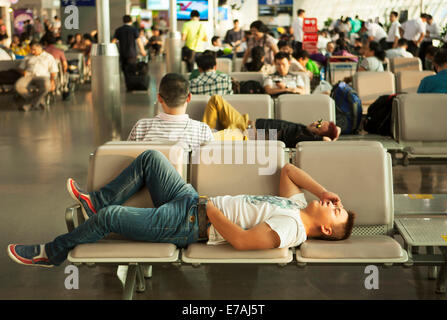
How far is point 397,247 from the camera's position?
129 inches

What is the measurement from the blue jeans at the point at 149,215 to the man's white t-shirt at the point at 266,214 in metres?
0.14

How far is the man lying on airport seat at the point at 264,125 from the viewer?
5465 millimetres

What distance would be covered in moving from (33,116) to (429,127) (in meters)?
7.92

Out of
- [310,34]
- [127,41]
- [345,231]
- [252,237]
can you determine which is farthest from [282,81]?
[127,41]

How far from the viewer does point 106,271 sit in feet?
14.0

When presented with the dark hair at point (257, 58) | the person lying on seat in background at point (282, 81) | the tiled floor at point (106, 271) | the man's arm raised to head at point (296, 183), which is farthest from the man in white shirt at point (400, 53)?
the man's arm raised to head at point (296, 183)

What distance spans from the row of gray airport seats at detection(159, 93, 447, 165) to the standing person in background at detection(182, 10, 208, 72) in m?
8.95

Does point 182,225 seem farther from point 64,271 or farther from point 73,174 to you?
point 73,174

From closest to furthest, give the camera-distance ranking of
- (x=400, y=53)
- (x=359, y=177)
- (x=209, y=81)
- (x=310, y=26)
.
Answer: (x=359, y=177) → (x=209, y=81) → (x=400, y=53) → (x=310, y=26)

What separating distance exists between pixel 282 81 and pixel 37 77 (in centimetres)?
656

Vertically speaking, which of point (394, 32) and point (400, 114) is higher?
point (394, 32)

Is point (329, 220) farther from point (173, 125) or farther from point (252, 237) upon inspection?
point (173, 125)

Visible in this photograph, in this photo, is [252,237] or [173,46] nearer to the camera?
[252,237]

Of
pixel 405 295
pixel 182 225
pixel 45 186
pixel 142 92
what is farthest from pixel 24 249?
pixel 142 92
